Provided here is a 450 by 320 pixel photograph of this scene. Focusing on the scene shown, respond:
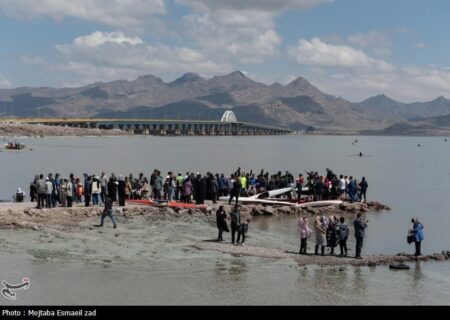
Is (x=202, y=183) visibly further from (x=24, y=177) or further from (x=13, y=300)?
(x=24, y=177)

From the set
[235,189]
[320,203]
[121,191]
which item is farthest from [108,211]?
[320,203]

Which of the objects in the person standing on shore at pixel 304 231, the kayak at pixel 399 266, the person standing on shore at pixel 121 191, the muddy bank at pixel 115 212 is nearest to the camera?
the kayak at pixel 399 266

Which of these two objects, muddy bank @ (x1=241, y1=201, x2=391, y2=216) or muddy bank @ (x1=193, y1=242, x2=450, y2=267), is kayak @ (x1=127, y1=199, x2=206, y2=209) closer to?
muddy bank @ (x1=241, y1=201, x2=391, y2=216)

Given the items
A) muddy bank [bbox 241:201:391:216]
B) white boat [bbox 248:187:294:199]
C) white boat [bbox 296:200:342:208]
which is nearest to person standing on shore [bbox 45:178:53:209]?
muddy bank [bbox 241:201:391:216]

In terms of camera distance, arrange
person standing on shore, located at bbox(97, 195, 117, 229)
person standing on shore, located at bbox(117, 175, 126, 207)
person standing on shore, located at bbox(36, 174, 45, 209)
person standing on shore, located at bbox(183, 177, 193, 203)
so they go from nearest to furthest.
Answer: person standing on shore, located at bbox(97, 195, 117, 229)
person standing on shore, located at bbox(36, 174, 45, 209)
person standing on shore, located at bbox(117, 175, 126, 207)
person standing on shore, located at bbox(183, 177, 193, 203)

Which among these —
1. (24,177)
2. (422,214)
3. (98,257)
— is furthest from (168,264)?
(24,177)

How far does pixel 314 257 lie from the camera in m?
22.1

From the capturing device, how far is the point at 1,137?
188000mm

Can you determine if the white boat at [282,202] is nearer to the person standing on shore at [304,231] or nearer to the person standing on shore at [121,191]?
the person standing on shore at [121,191]

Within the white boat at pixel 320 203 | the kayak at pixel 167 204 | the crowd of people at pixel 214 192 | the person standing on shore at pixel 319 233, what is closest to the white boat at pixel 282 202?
the white boat at pixel 320 203

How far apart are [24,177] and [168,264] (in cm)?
4747

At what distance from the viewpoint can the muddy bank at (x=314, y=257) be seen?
70.7ft

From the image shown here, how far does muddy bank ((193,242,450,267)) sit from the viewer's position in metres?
21.5

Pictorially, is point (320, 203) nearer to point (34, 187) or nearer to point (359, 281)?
point (34, 187)
